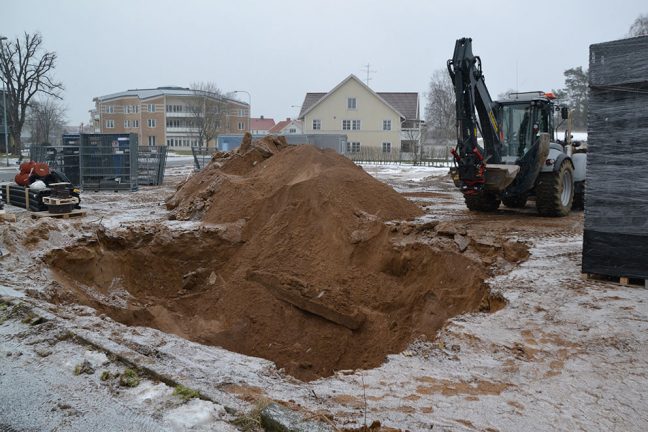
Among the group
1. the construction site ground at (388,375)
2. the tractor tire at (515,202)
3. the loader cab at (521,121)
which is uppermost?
the loader cab at (521,121)

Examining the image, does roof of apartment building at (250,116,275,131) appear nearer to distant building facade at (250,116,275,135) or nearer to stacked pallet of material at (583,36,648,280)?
distant building facade at (250,116,275,135)

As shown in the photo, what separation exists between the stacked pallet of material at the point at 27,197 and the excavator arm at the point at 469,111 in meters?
9.43

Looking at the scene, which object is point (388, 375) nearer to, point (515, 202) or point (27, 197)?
point (27, 197)

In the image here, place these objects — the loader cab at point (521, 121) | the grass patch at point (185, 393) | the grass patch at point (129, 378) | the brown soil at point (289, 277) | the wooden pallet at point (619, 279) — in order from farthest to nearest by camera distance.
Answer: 1. the loader cab at point (521, 121)
2. the brown soil at point (289, 277)
3. the wooden pallet at point (619, 279)
4. the grass patch at point (129, 378)
5. the grass patch at point (185, 393)

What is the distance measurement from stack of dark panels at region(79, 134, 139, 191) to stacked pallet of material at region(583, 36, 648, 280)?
15976 mm

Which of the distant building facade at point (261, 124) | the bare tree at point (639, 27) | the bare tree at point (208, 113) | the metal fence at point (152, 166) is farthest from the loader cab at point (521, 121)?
the distant building facade at point (261, 124)

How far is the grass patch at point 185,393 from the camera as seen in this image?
3.81 meters

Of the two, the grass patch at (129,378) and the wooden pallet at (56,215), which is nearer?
the grass patch at (129,378)

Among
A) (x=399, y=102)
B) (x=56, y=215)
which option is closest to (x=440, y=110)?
(x=399, y=102)

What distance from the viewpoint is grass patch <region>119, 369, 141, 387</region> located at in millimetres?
4020

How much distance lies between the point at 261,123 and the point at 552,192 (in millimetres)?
92732

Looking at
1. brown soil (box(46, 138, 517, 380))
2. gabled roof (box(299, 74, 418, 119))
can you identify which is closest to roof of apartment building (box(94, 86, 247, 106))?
gabled roof (box(299, 74, 418, 119))

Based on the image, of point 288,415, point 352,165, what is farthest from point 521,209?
point 288,415

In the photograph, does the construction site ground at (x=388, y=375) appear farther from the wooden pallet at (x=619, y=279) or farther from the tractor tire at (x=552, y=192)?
the tractor tire at (x=552, y=192)
